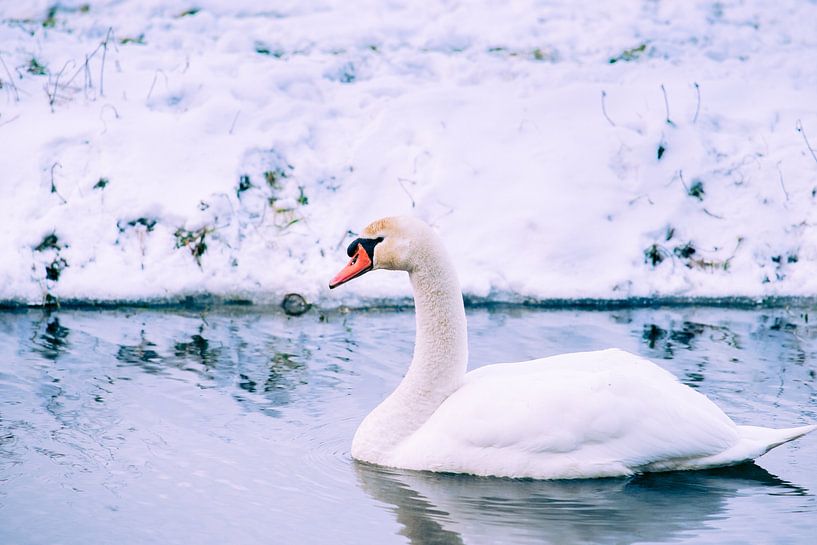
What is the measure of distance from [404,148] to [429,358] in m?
5.56

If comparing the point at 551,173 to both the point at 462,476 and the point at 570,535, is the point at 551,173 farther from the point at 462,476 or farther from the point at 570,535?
the point at 570,535

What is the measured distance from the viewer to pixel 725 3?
587 inches

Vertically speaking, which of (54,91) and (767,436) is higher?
(54,91)

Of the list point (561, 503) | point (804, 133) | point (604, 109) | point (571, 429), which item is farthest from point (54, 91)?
point (561, 503)

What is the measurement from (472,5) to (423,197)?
4746 mm

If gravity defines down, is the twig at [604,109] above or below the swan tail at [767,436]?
above

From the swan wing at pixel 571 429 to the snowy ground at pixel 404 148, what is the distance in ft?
12.4

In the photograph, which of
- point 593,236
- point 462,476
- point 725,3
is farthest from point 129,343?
point 725,3

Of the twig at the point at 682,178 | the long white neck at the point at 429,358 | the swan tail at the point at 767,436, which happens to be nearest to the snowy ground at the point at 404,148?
the twig at the point at 682,178

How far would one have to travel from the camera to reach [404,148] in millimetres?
11570

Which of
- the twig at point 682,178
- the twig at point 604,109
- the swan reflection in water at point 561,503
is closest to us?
the swan reflection in water at point 561,503

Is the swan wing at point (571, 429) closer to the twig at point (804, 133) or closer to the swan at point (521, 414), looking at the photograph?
the swan at point (521, 414)

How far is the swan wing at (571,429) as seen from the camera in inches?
228

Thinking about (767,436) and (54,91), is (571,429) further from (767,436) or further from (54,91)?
(54,91)
